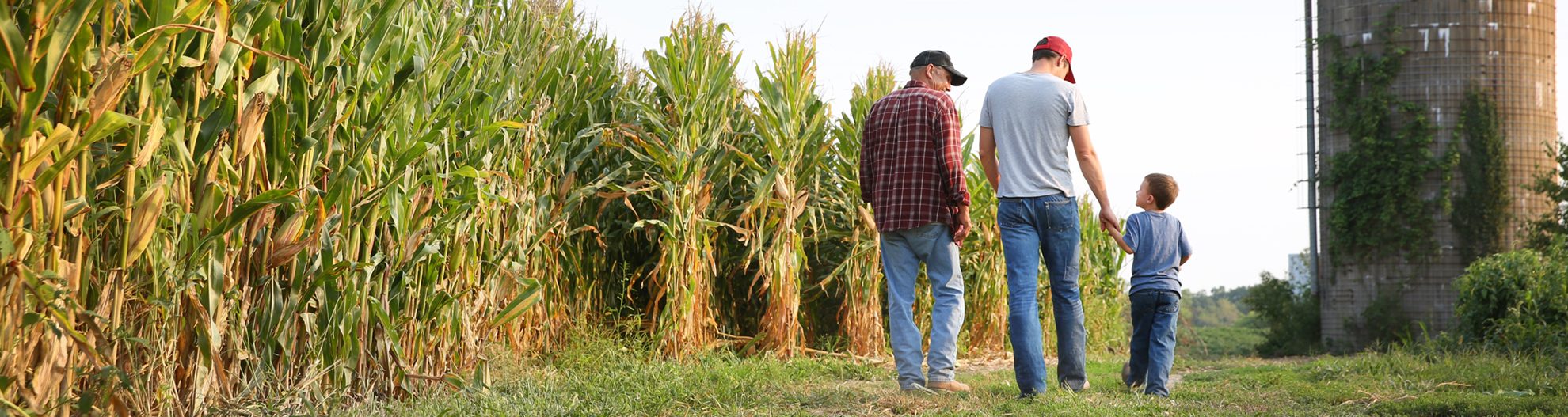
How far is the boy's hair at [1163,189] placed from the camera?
15.4 ft

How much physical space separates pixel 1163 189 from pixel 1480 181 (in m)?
13.9

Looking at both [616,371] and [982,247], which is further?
[982,247]

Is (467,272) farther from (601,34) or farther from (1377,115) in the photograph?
(1377,115)

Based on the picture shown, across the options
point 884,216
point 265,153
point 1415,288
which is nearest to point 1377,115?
point 1415,288

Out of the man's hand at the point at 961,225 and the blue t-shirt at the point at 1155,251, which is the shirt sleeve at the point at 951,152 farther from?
the blue t-shirt at the point at 1155,251

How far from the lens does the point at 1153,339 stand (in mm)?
4527

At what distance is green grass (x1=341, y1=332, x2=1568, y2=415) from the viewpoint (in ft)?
12.5

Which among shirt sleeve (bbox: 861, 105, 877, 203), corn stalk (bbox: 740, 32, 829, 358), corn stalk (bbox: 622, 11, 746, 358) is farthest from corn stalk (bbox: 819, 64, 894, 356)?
shirt sleeve (bbox: 861, 105, 877, 203)

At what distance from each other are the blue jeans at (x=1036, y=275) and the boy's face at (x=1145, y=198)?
58 centimetres

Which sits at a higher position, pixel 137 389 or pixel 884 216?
pixel 884 216

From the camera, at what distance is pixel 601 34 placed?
6.64 m

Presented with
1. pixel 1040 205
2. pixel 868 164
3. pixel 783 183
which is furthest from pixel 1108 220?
pixel 783 183

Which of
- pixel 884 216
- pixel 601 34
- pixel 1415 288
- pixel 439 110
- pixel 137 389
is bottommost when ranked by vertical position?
pixel 1415 288

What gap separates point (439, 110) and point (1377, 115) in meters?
15.6
